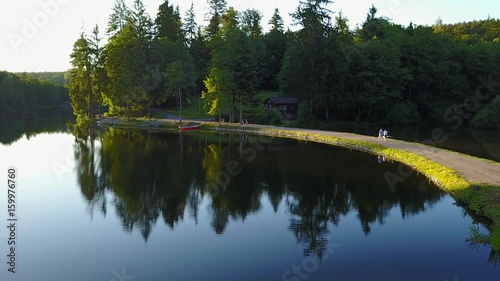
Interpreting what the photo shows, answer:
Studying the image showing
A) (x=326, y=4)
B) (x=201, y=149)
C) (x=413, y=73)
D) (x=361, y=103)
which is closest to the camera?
(x=201, y=149)

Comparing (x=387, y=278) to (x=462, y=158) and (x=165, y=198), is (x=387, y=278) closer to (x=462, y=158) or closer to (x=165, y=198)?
(x=165, y=198)

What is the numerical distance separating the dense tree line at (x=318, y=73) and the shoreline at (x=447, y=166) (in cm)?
1501

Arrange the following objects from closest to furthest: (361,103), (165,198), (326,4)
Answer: (165,198)
(326,4)
(361,103)

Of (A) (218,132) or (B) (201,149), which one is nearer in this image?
(B) (201,149)

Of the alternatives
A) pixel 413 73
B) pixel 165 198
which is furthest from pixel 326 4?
pixel 165 198

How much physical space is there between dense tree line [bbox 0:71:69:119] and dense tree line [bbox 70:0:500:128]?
40650 mm

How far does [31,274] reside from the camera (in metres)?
13.8

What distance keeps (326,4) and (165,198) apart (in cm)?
5245

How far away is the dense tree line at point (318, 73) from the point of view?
216 feet

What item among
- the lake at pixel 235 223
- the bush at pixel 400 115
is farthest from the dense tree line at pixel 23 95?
the bush at pixel 400 115

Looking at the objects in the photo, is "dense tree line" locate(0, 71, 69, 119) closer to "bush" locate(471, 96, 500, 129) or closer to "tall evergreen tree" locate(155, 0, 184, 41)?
"tall evergreen tree" locate(155, 0, 184, 41)

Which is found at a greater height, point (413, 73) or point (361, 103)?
point (413, 73)

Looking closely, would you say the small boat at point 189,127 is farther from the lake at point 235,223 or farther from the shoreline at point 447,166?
the lake at point 235,223

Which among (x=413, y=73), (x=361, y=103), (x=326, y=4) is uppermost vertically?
(x=326, y=4)
